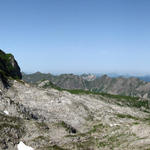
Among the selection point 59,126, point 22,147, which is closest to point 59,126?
point 59,126

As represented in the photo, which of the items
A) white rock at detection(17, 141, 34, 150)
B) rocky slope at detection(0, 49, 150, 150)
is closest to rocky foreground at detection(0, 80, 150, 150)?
rocky slope at detection(0, 49, 150, 150)

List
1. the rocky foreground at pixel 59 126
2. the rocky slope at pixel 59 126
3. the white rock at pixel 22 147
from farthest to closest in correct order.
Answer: the rocky foreground at pixel 59 126 < the rocky slope at pixel 59 126 < the white rock at pixel 22 147

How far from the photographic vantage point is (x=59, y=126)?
8606 centimetres

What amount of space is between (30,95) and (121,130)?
5155cm

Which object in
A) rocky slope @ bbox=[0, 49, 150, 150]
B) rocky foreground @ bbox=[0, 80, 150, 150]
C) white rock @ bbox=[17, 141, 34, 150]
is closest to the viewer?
white rock @ bbox=[17, 141, 34, 150]

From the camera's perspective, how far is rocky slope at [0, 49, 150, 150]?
2680 inches

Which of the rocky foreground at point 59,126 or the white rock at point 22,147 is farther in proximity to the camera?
the rocky foreground at point 59,126

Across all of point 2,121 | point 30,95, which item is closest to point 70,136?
point 2,121

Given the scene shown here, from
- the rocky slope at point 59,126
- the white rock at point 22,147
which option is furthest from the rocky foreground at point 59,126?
the white rock at point 22,147

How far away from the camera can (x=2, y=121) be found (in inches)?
3009

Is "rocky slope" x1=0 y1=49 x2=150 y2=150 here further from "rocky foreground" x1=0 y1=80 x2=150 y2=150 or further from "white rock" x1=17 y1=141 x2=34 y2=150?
"white rock" x1=17 y1=141 x2=34 y2=150

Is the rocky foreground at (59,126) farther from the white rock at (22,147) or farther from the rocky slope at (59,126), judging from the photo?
the white rock at (22,147)

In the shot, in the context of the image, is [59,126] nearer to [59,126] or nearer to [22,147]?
[59,126]

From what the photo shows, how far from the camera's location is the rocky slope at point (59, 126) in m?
68.1
